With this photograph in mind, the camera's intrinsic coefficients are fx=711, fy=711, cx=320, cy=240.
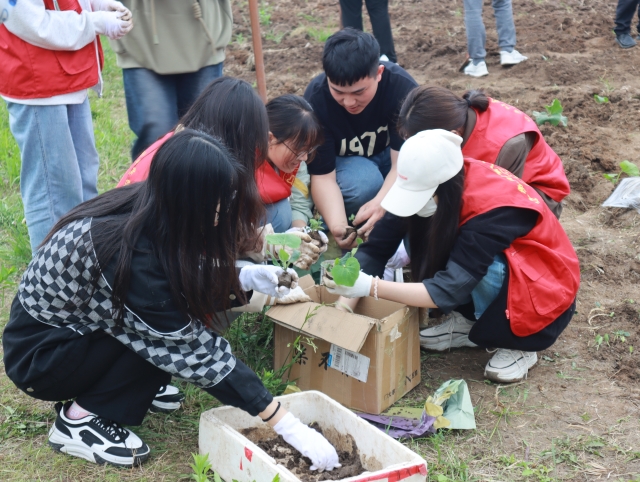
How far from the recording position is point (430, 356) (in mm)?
2809

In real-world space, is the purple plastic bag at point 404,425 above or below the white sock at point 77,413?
below

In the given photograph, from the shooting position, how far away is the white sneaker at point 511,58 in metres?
6.08

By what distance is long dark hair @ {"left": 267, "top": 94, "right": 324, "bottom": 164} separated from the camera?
9.11 ft

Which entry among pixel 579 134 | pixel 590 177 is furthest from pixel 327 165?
pixel 579 134

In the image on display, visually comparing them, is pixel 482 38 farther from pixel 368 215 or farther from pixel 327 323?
pixel 327 323

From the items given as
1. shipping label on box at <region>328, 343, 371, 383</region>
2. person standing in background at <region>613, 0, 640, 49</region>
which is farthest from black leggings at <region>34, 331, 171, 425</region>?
person standing in background at <region>613, 0, 640, 49</region>

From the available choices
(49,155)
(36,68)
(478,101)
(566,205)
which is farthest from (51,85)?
(566,205)

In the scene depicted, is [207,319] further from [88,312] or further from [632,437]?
[632,437]

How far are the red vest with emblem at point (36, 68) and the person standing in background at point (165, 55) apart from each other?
39 cm

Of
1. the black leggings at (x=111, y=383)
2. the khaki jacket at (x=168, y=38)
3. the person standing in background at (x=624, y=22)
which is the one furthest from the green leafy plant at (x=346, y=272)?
the person standing in background at (x=624, y=22)

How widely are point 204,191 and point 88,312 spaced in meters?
0.53

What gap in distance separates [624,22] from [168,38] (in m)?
4.70

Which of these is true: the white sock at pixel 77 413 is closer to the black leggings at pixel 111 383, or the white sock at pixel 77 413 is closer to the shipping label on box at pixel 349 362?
the black leggings at pixel 111 383

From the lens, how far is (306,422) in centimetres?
228
